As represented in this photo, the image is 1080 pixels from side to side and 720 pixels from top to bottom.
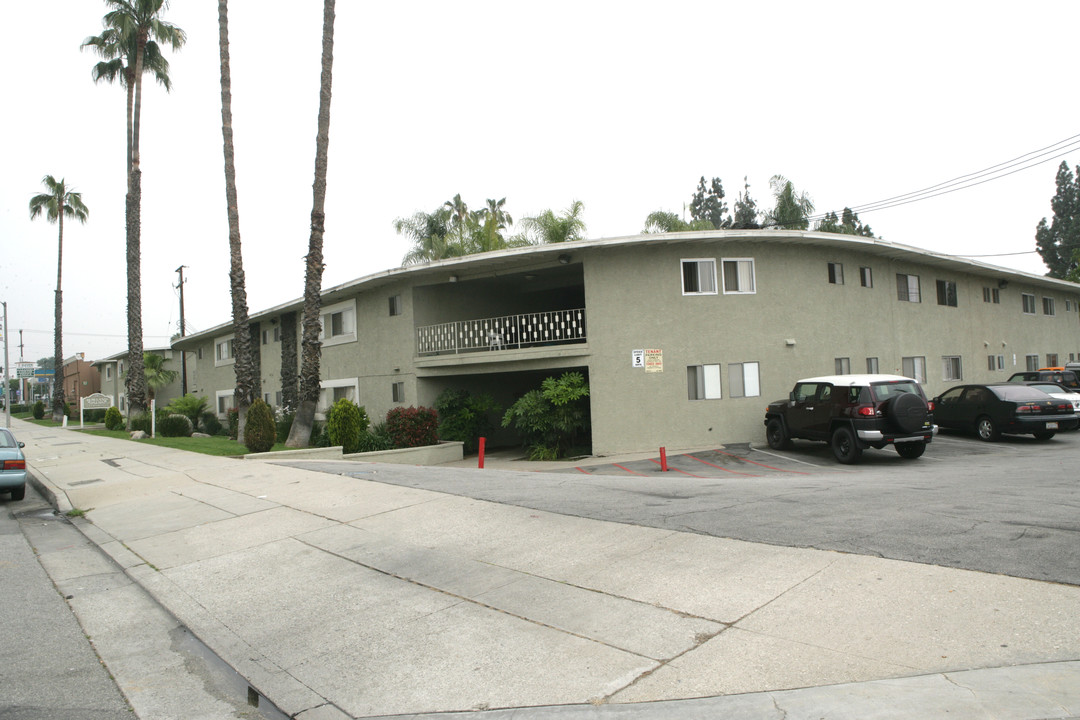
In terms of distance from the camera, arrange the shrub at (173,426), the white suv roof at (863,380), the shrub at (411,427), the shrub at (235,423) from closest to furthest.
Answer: the white suv roof at (863,380), the shrub at (411,427), the shrub at (235,423), the shrub at (173,426)

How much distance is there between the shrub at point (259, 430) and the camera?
17.1m

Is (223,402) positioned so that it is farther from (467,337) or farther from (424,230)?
(467,337)

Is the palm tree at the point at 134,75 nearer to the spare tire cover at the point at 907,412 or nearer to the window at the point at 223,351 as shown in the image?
the window at the point at 223,351

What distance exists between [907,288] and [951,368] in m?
4.04

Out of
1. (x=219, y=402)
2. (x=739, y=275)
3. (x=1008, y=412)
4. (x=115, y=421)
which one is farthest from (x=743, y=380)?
(x=115, y=421)

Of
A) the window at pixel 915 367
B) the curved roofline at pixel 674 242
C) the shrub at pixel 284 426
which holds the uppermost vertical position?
the curved roofline at pixel 674 242

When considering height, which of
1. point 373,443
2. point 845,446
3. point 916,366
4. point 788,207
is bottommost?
point 845,446

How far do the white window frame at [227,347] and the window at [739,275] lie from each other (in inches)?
979

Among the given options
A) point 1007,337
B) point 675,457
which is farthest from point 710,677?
point 1007,337

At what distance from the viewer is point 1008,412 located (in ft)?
56.3

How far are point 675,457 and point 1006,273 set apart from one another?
18.1 meters

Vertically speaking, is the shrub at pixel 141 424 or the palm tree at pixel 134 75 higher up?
the palm tree at pixel 134 75

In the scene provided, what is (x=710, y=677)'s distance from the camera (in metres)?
4.10

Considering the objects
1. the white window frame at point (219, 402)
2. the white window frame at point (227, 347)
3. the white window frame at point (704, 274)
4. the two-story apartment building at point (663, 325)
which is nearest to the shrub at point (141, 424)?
the white window frame at point (219, 402)
